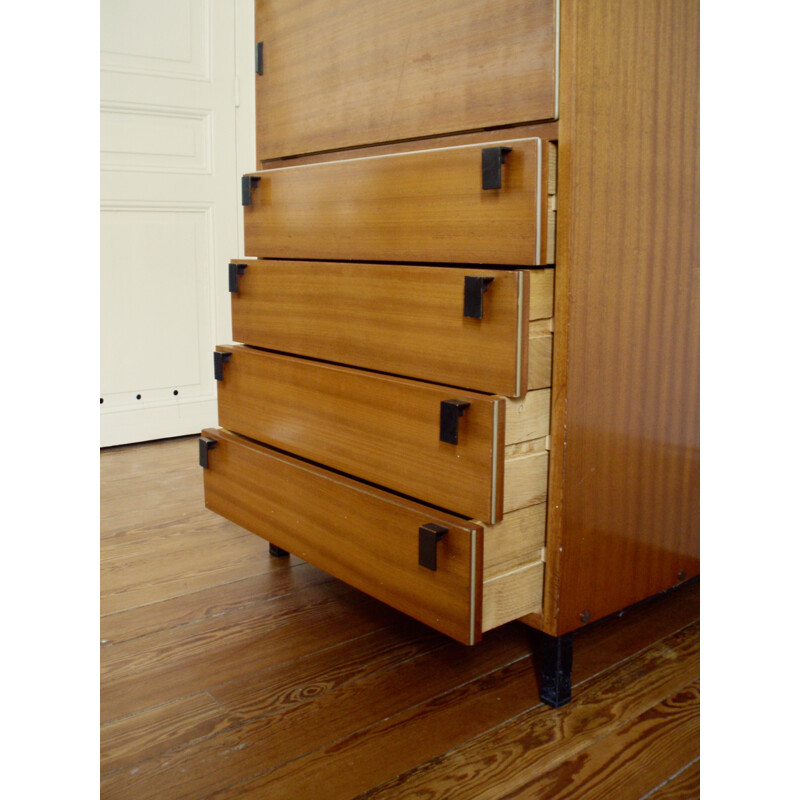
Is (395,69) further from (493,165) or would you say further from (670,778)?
(670,778)

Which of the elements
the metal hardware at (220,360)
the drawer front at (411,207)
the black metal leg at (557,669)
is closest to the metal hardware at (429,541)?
the black metal leg at (557,669)

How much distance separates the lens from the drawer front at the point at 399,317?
97 centimetres

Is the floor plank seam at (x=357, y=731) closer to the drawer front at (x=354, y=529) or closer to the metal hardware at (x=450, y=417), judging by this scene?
the drawer front at (x=354, y=529)

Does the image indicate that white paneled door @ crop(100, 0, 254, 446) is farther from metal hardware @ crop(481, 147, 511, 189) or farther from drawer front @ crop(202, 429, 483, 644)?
metal hardware @ crop(481, 147, 511, 189)

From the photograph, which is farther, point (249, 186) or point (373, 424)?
point (249, 186)

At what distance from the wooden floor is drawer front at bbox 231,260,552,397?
44cm

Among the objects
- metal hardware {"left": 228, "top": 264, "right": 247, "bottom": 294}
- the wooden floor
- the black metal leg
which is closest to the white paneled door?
the wooden floor

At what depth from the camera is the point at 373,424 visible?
45.7 inches

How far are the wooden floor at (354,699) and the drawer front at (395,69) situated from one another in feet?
2.46

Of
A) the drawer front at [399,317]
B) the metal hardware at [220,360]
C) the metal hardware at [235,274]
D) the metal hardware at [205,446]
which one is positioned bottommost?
the metal hardware at [205,446]

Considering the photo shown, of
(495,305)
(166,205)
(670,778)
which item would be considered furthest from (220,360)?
(166,205)

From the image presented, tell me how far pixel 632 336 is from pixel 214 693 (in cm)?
74

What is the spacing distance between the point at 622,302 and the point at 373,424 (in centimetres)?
37
